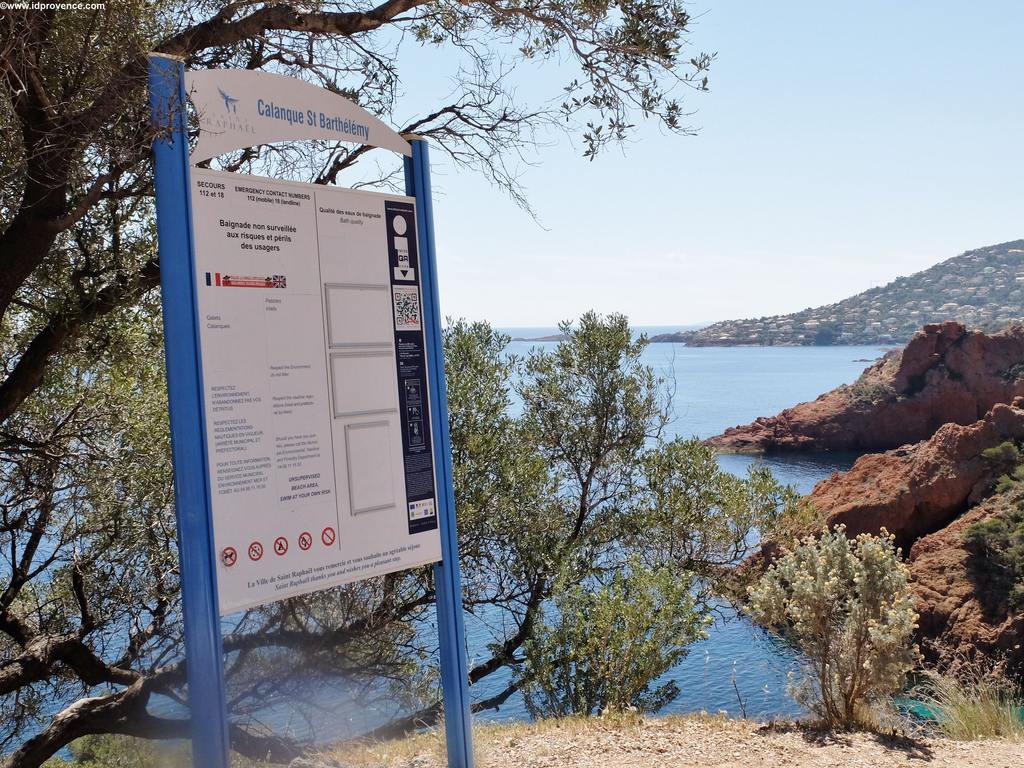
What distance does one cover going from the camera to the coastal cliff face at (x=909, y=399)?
46969mm

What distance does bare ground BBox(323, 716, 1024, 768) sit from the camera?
488cm

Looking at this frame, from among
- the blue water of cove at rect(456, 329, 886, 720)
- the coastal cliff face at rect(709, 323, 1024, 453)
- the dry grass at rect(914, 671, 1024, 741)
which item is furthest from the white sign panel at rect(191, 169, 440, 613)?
the coastal cliff face at rect(709, 323, 1024, 453)

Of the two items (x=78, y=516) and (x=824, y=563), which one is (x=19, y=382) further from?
(x=824, y=563)

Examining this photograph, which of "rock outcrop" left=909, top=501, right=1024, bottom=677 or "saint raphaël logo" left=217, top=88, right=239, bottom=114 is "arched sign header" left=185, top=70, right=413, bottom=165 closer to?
"saint raphaël logo" left=217, top=88, right=239, bottom=114

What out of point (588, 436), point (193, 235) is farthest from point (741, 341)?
point (193, 235)

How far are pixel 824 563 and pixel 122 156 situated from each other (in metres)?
4.85

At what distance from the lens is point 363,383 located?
3660 mm

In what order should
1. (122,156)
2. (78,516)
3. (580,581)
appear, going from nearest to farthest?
(122,156), (78,516), (580,581)

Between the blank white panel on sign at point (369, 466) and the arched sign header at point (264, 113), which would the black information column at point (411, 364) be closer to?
the blank white panel on sign at point (369, 466)

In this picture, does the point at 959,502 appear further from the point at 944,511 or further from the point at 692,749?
the point at 692,749

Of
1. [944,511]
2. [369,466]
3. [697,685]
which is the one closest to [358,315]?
[369,466]

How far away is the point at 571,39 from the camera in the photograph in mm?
5816

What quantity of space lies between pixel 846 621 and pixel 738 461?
50.0m

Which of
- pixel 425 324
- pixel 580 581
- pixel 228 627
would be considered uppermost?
pixel 425 324
